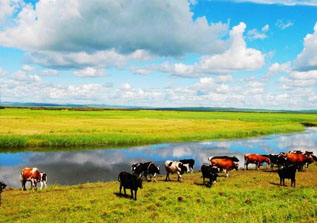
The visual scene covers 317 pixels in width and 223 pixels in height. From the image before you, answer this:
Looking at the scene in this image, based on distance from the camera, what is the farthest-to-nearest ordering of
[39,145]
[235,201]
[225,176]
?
1. [39,145]
2. [225,176]
3. [235,201]

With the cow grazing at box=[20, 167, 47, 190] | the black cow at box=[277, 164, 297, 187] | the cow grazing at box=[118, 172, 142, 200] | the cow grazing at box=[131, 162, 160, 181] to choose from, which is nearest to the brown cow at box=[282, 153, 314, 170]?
the black cow at box=[277, 164, 297, 187]

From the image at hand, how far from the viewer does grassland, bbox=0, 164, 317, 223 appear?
11602 millimetres

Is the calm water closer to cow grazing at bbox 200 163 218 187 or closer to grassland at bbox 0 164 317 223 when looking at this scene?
grassland at bbox 0 164 317 223

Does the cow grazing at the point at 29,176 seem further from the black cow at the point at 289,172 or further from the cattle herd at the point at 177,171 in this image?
the black cow at the point at 289,172

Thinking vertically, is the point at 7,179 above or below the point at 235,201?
below

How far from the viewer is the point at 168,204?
13.6 m

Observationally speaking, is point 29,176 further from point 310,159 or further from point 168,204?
point 310,159

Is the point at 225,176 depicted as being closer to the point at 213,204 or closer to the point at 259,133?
the point at 213,204

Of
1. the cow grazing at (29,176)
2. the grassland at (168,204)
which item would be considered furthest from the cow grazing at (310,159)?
the cow grazing at (29,176)

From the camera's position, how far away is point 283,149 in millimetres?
41875

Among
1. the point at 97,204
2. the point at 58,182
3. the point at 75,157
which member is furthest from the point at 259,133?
the point at 97,204

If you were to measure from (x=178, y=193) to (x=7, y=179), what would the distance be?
50.9ft

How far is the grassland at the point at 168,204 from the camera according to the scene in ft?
38.1

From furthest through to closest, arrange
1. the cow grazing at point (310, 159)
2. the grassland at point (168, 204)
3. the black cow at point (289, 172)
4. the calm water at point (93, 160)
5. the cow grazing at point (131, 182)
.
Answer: the cow grazing at point (310, 159)
the calm water at point (93, 160)
the black cow at point (289, 172)
the cow grazing at point (131, 182)
the grassland at point (168, 204)
